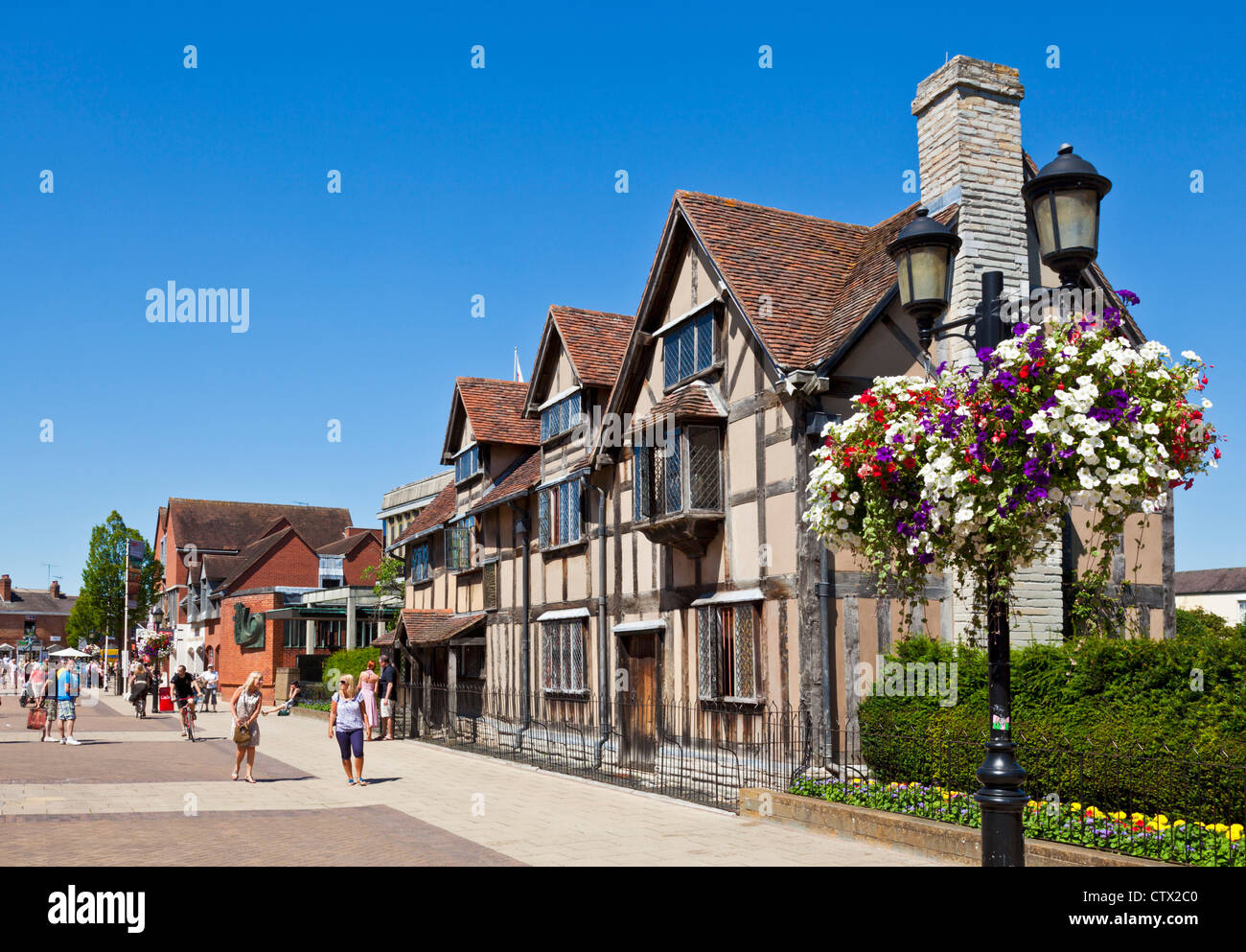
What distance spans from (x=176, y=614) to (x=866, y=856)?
2749 inches

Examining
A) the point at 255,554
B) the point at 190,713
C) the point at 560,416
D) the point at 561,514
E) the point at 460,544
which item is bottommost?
the point at 190,713

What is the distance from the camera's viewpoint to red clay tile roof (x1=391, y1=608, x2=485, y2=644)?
28.4 m

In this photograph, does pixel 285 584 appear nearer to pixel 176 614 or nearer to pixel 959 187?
pixel 176 614

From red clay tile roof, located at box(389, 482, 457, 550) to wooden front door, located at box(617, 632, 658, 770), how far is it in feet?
38.4

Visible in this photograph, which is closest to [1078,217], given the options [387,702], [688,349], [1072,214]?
[1072,214]

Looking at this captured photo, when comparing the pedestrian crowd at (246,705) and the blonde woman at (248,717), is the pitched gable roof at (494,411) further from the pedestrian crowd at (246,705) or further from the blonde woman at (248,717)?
the blonde woman at (248,717)

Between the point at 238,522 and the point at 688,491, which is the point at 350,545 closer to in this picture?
the point at 238,522

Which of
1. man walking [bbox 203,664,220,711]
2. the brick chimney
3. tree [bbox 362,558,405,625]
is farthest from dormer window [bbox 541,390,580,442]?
tree [bbox 362,558,405,625]

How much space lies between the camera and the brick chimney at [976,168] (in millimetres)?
16609

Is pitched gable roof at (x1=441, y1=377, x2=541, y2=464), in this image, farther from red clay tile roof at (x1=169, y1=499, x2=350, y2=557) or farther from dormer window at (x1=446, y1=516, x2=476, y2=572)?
red clay tile roof at (x1=169, y1=499, x2=350, y2=557)

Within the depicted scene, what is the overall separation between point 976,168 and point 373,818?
12.2 m

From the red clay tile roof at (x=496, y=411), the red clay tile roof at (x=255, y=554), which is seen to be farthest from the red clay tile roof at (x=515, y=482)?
the red clay tile roof at (x=255, y=554)

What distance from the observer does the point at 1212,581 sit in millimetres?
76750

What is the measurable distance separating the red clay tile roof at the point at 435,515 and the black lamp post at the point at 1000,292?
24768 millimetres
